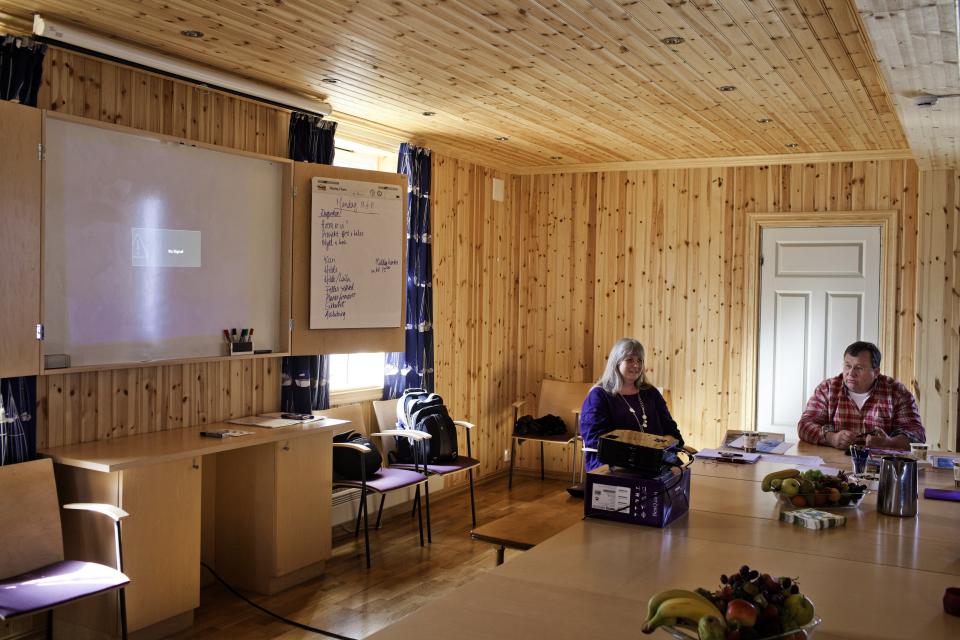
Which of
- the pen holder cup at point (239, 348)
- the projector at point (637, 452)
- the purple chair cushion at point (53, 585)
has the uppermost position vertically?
the pen holder cup at point (239, 348)

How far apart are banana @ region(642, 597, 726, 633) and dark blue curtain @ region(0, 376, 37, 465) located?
2.89 m

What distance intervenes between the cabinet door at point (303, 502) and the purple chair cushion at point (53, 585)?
1.07 m

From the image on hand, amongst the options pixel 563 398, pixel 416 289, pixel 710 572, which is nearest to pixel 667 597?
pixel 710 572

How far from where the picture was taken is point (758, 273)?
6.68 meters

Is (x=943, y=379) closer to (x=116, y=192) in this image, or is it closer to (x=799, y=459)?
(x=799, y=459)

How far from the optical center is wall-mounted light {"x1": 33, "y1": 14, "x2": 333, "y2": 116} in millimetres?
3521

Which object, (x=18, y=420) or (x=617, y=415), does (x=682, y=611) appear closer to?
(x=617, y=415)

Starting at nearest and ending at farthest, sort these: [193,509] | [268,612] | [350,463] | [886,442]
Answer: [193,509], [268,612], [886,442], [350,463]

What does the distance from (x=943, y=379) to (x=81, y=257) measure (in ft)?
18.2

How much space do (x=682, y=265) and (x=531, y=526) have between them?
416 centimetres

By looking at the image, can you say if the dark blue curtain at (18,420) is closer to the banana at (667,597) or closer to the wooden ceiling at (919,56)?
the banana at (667,597)

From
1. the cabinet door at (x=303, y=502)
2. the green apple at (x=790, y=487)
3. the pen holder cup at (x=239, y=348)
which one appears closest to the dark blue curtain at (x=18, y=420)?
the pen holder cup at (x=239, y=348)

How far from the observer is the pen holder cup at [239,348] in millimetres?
4461

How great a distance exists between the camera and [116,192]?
387cm
